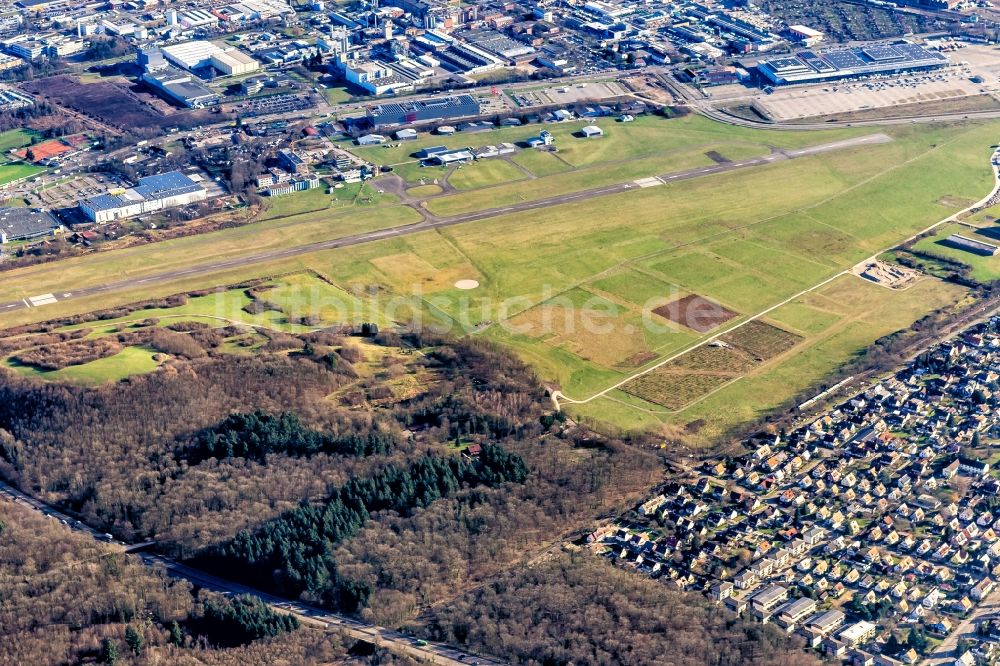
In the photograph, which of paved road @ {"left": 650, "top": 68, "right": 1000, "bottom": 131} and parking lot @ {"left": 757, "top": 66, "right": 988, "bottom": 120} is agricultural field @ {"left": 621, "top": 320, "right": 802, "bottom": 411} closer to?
paved road @ {"left": 650, "top": 68, "right": 1000, "bottom": 131}

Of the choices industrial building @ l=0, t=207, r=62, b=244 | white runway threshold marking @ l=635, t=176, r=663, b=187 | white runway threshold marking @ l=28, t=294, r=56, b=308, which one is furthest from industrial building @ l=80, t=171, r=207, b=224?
white runway threshold marking @ l=635, t=176, r=663, b=187

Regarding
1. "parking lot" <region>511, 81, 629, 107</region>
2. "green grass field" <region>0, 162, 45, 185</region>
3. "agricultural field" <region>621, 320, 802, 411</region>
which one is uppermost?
"parking lot" <region>511, 81, 629, 107</region>

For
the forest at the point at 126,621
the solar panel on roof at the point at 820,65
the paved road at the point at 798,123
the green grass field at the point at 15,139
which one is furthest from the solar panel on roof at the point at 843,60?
the forest at the point at 126,621

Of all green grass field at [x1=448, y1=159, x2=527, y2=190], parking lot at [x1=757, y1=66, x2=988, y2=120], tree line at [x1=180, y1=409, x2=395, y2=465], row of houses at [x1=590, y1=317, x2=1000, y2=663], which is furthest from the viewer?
parking lot at [x1=757, y1=66, x2=988, y2=120]

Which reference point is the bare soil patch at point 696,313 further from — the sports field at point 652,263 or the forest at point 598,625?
the forest at point 598,625

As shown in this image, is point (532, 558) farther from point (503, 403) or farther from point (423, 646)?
point (503, 403)

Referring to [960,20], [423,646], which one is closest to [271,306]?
[423,646]
